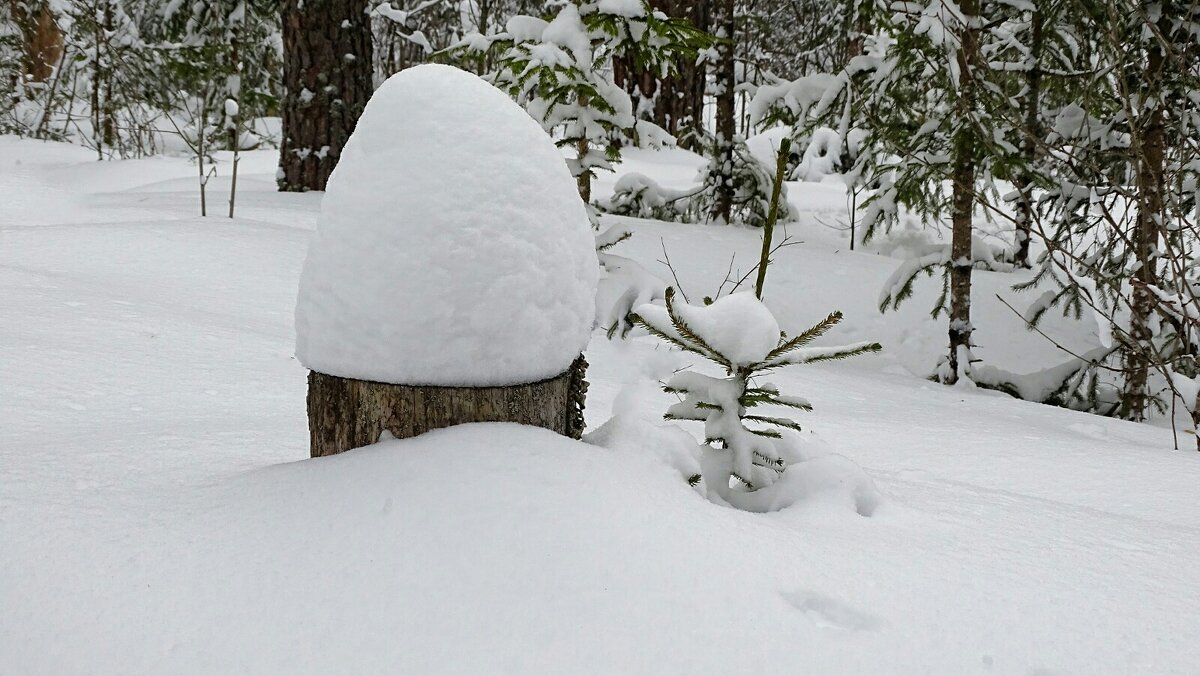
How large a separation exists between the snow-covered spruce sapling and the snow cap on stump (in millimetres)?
257

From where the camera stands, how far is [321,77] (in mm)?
7699

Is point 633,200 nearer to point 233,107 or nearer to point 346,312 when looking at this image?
point 233,107

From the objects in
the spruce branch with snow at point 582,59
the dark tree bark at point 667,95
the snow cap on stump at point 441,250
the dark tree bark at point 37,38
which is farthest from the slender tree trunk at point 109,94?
the snow cap on stump at point 441,250

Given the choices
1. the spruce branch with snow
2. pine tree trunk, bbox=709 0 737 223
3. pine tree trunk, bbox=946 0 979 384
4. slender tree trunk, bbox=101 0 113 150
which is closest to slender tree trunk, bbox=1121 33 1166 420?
pine tree trunk, bbox=946 0 979 384

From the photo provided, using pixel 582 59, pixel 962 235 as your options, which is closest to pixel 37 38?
pixel 582 59

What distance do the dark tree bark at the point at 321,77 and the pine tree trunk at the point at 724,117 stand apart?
3283 mm

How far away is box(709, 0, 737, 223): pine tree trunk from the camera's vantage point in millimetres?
7699

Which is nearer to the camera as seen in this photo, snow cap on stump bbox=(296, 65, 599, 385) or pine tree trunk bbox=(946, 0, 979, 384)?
snow cap on stump bbox=(296, 65, 599, 385)

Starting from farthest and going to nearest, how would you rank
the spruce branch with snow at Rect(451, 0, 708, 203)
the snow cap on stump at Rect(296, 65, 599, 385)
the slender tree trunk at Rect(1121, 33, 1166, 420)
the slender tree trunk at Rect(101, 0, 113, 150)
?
1. the slender tree trunk at Rect(101, 0, 113, 150)
2. the spruce branch with snow at Rect(451, 0, 708, 203)
3. the slender tree trunk at Rect(1121, 33, 1166, 420)
4. the snow cap on stump at Rect(296, 65, 599, 385)

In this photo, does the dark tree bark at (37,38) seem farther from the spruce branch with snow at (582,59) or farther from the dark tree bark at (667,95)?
the spruce branch with snow at (582,59)

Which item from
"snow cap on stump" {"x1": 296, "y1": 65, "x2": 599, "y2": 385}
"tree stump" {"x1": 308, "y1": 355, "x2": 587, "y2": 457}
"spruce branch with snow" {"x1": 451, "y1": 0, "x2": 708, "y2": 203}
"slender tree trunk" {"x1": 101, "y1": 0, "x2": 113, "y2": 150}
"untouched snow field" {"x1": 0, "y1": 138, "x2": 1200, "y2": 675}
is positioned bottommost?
"untouched snow field" {"x1": 0, "y1": 138, "x2": 1200, "y2": 675}

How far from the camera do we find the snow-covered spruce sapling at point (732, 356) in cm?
192

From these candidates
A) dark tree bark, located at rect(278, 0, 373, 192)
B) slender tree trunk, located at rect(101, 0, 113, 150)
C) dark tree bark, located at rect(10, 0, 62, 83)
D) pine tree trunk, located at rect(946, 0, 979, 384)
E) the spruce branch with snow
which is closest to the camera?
the spruce branch with snow

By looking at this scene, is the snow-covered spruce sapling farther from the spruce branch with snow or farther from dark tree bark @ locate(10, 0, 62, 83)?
dark tree bark @ locate(10, 0, 62, 83)
